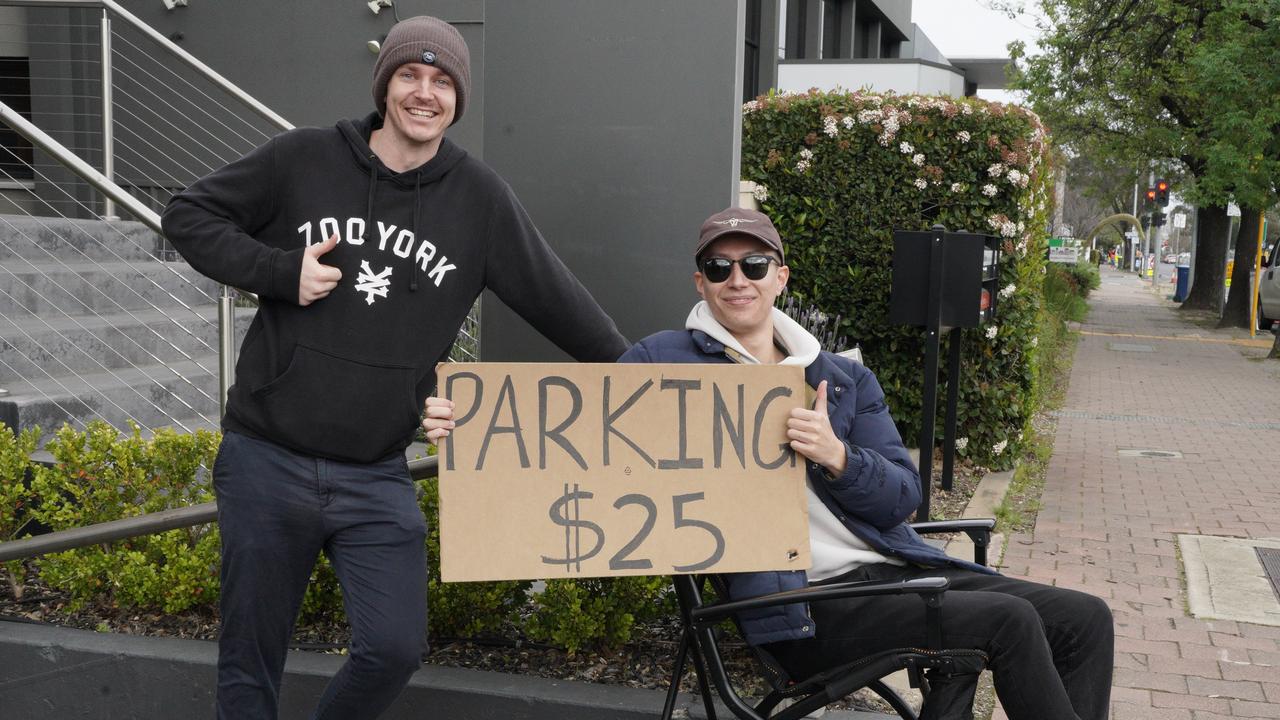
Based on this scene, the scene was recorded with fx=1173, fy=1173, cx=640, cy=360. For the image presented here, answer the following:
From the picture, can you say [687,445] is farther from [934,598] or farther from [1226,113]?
[1226,113]

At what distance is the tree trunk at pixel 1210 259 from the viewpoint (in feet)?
87.1

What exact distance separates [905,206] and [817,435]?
17.2 feet

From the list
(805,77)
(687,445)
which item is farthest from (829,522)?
(805,77)

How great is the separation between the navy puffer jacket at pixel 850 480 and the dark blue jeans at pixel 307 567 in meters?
0.77

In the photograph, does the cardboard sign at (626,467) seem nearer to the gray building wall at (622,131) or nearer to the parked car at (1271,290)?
the gray building wall at (622,131)

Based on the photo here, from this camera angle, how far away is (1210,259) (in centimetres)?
2822

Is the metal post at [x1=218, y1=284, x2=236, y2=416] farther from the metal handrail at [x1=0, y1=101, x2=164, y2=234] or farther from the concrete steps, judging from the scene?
the concrete steps

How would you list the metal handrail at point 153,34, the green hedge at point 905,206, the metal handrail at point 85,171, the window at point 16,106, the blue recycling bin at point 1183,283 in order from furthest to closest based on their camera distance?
the blue recycling bin at point 1183,283 → the window at point 16,106 → the green hedge at point 905,206 → the metal handrail at point 153,34 → the metal handrail at point 85,171

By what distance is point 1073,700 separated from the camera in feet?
9.36

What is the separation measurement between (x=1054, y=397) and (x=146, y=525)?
426 inches

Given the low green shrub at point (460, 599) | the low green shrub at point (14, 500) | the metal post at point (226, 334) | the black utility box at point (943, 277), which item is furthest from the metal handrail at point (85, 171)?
the black utility box at point (943, 277)

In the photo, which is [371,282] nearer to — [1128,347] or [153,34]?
[153,34]

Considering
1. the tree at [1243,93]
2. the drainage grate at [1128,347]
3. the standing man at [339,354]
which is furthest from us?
the drainage grate at [1128,347]

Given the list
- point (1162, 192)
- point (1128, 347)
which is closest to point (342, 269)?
point (1128, 347)
